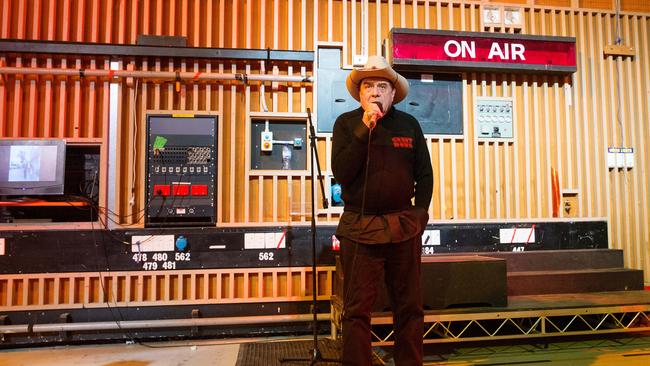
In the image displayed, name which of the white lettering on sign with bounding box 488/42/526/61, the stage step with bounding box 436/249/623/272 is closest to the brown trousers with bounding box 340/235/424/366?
the stage step with bounding box 436/249/623/272

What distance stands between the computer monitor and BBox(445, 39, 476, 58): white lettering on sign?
3778 millimetres

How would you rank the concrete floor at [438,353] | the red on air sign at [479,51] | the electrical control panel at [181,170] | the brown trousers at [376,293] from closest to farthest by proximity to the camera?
the brown trousers at [376,293] → the concrete floor at [438,353] → the electrical control panel at [181,170] → the red on air sign at [479,51]

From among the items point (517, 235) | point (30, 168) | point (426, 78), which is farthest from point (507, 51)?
point (30, 168)

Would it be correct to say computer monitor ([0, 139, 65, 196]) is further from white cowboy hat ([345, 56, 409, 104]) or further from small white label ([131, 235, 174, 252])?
white cowboy hat ([345, 56, 409, 104])

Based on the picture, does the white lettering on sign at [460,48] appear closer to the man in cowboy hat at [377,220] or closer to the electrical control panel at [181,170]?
the man in cowboy hat at [377,220]

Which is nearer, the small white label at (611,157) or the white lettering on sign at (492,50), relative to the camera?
the white lettering on sign at (492,50)

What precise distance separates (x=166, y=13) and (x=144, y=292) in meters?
2.67

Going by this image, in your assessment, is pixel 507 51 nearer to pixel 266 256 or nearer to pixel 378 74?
pixel 378 74

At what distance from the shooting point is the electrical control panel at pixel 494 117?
416cm

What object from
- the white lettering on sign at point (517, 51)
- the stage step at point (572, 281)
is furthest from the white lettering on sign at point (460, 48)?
the stage step at point (572, 281)

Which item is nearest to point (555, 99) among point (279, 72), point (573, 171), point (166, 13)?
point (573, 171)

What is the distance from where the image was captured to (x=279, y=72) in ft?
13.0

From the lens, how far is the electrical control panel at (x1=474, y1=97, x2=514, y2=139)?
416 centimetres

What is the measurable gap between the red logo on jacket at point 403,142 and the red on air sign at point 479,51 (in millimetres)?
1899
